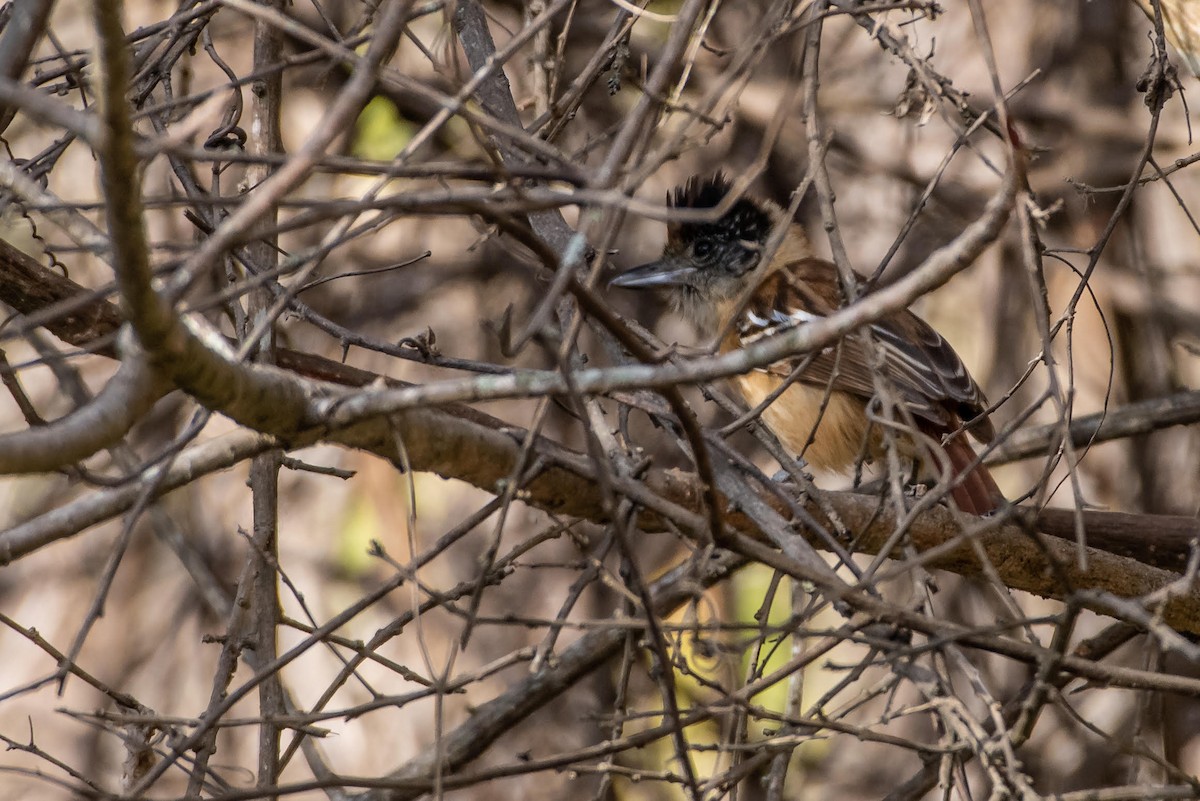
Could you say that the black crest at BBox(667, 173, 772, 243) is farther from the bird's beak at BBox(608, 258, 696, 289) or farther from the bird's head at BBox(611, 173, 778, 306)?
the bird's beak at BBox(608, 258, 696, 289)

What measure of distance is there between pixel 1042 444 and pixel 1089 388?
0.82 metres

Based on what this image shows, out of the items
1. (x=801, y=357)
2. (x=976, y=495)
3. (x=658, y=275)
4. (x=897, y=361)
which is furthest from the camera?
(x=658, y=275)

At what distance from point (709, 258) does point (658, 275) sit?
16.8 inches

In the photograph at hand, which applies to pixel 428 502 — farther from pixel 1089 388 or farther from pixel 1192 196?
Answer: pixel 1192 196

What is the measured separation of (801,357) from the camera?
4.39m

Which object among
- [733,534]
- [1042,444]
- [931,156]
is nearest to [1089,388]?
[1042,444]

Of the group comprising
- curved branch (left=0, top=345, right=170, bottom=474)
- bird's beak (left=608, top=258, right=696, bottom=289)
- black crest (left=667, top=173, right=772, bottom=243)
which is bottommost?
curved branch (left=0, top=345, right=170, bottom=474)

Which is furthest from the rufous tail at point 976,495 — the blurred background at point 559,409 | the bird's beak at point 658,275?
the bird's beak at point 658,275

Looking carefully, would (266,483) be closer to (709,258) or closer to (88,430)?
(88,430)

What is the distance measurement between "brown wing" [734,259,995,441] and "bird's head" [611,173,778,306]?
284 mm

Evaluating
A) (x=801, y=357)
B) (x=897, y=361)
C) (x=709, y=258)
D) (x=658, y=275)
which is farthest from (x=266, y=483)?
(x=709, y=258)

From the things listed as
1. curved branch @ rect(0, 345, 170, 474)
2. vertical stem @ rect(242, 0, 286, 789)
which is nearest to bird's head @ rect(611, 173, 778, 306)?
vertical stem @ rect(242, 0, 286, 789)

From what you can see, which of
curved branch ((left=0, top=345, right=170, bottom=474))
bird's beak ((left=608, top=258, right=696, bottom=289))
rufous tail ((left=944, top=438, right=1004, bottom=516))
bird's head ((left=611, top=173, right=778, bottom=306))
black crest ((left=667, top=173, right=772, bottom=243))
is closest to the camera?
curved branch ((left=0, top=345, right=170, bottom=474))

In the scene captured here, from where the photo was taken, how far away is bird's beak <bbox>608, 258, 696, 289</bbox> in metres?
5.36
